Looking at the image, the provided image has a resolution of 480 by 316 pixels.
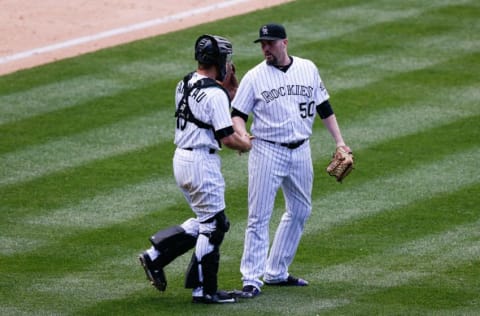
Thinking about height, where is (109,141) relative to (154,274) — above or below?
below

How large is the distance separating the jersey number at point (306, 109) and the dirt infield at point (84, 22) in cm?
725

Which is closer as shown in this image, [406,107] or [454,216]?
[454,216]

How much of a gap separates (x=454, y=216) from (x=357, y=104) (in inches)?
132

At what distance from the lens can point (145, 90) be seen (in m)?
13.8

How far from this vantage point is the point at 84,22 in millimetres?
16922

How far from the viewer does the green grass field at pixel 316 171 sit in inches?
332

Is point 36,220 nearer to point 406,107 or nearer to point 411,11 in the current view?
point 406,107

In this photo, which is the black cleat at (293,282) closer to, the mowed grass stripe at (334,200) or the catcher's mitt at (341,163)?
the catcher's mitt at (341,163)

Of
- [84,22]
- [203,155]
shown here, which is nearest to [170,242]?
[203,155]

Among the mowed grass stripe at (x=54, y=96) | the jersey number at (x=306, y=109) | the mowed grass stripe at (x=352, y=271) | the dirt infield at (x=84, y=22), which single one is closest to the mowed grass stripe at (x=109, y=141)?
the mowed grass stripe at (x=54, y=96)

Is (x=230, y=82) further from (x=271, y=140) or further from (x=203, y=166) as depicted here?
(x=203, y=166)

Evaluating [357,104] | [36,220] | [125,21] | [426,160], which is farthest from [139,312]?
[125,21]

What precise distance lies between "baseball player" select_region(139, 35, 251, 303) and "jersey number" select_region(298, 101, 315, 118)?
593mm

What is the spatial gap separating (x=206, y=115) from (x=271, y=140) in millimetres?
647
